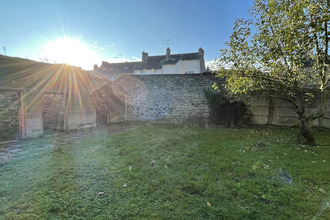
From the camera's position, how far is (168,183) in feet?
9.46

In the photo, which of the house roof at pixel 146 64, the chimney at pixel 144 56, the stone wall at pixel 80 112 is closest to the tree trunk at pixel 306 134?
the stone wall at pixel 80 112

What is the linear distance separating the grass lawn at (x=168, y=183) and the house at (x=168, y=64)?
1520 cm

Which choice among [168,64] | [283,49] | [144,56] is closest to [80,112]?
[283,49]

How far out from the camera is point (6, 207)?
220 cm

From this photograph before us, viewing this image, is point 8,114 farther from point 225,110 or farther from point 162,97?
point 225,110

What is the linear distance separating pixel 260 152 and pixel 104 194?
410 cm

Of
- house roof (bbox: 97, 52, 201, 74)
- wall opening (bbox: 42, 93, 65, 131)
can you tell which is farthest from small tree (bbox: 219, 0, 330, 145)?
house roof (bbox: 97, 52, 201, 74)

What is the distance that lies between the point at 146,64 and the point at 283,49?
59.7ft

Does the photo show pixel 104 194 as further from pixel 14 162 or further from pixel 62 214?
pixel 14 162

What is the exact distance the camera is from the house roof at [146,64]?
1931cm

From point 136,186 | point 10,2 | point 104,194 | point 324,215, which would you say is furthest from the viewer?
point 10,2

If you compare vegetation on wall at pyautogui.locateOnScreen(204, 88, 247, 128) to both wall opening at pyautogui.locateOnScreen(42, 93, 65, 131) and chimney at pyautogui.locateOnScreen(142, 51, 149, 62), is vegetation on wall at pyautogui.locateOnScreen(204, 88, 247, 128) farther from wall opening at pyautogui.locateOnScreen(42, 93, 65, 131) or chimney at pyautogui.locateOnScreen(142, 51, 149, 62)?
chimney at pyautogui.locateOnScreen(142, 51, 149, 62)

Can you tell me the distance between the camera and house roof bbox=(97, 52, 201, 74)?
63.4 feet

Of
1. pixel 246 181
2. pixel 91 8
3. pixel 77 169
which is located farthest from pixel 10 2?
pixel 246 181
